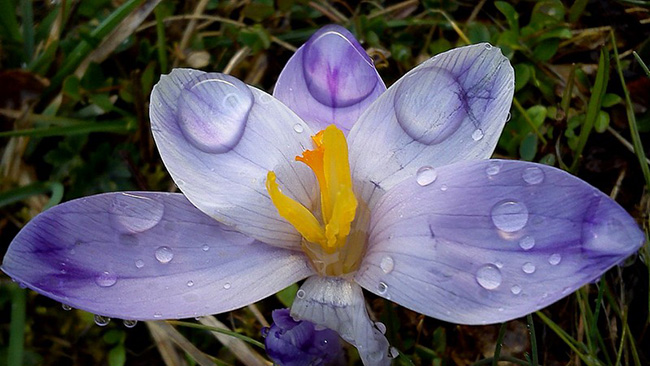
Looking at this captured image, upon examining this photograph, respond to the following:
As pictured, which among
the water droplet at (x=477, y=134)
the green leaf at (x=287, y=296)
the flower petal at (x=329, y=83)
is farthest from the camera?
the green leaf at (x=287, y=296)

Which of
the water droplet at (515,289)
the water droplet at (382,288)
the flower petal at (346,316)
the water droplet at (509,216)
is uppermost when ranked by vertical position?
the water droplet at (509,216)

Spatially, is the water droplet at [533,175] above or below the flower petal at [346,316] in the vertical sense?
above

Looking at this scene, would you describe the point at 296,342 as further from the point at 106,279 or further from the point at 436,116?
the point at 436,116

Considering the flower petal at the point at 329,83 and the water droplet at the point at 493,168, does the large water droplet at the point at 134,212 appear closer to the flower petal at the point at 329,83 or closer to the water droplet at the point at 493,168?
the flower petal at the point at 329,83

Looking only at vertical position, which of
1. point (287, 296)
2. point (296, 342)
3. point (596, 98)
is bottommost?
point (287, 296)

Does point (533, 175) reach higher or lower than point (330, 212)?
higher

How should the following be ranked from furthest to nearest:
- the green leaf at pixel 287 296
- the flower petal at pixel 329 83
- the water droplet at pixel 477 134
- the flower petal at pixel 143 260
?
the green leaf at pixel 287 296 → the flower petal at pixel 329 83 → the water droplet at pixel 477 134 → the flower petal at pixel 143 260

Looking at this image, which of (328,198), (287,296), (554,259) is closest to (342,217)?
(328,198)

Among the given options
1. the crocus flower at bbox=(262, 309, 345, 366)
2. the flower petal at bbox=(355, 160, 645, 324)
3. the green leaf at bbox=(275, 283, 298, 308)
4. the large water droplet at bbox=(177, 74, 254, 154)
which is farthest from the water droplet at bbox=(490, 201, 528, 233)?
the green leaf at bbox=(275, 283, 298, 308)

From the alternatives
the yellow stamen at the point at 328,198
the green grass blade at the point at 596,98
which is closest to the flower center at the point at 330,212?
the yellow stamen at the point at 328,198
